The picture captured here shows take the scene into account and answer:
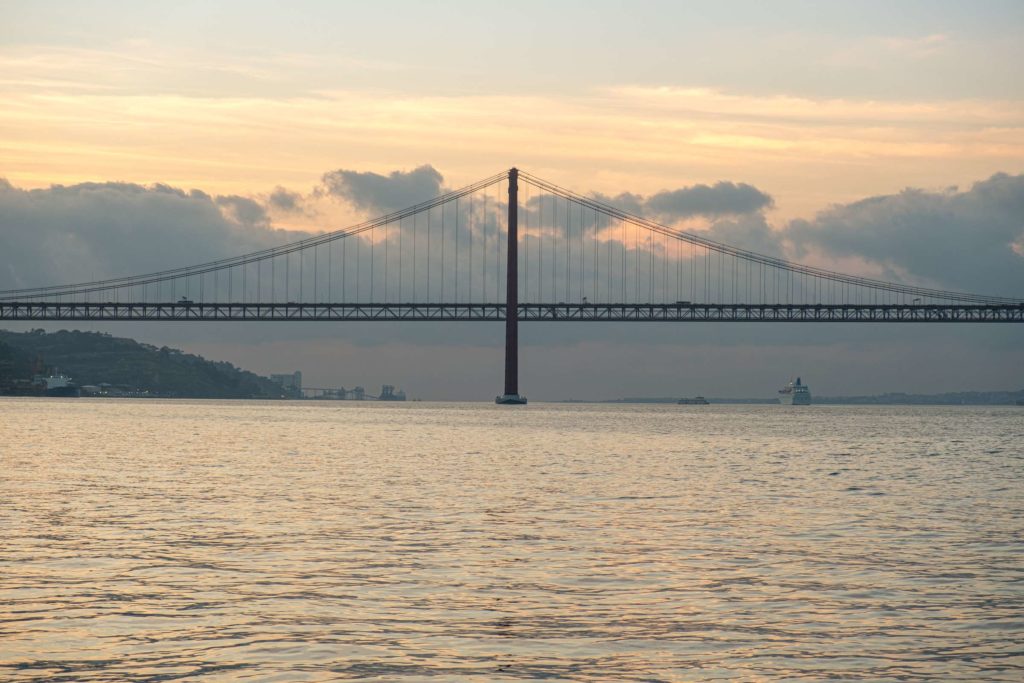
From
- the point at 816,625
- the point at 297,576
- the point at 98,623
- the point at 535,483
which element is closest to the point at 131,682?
the point at 98,623

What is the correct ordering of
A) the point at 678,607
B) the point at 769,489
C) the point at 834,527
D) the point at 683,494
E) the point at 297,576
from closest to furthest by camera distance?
the point at 678,607 < the point at 297,576 < the point at 834,527 < the point at 683,494 < the point at 769,489

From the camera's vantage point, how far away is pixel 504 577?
15.5 metres

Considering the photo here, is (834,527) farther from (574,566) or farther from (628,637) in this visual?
(628,637)

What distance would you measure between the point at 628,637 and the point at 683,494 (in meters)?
16.5

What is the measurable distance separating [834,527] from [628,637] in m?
10.6

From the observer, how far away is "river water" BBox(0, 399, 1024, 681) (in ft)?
36.1

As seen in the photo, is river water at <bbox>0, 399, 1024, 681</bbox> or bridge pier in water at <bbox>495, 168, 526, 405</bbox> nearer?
river water at <bbox>0, 399, 1024, 681</bbox>

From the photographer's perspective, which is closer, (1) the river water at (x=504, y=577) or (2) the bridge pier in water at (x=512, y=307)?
(1) the river water at (x=504, y=577)

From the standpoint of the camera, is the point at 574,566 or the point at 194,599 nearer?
the point at 194,599

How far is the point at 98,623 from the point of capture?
40.5 ft

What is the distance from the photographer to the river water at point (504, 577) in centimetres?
1099

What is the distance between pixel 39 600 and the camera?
13.5m

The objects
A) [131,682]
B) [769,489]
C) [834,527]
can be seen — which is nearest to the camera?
[131,682]

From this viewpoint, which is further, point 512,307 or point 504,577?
point 512,307
